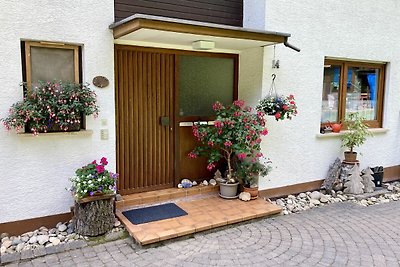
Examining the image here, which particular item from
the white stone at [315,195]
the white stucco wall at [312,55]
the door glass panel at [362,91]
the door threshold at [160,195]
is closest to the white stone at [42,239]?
the door threshold at [160,195]

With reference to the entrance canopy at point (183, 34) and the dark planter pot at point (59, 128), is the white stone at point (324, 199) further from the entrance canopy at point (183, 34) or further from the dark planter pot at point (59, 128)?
the dark planter pot at point (59, 128)

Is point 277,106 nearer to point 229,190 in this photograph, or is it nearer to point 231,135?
point 231,135

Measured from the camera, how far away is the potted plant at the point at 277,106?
17.8 feet

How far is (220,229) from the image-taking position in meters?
4.79

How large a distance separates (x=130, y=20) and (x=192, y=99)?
2.13m

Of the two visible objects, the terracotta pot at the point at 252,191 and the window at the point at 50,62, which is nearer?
the window at the point at 50,62

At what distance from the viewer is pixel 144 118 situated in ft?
18.0

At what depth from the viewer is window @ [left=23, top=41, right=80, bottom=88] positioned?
4246 mm

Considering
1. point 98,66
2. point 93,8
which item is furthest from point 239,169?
point 93,8

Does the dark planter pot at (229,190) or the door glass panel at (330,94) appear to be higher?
the door glass panel at (330,94)

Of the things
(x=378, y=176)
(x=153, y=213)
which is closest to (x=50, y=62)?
(x=153, y=213)

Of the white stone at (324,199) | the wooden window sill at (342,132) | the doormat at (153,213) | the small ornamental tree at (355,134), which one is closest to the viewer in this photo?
the doormat at (153,213)

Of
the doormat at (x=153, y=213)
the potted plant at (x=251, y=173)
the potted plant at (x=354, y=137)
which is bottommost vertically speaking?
the doormat at (x=153, y=213)

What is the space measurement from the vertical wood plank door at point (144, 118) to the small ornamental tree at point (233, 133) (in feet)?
1.80
